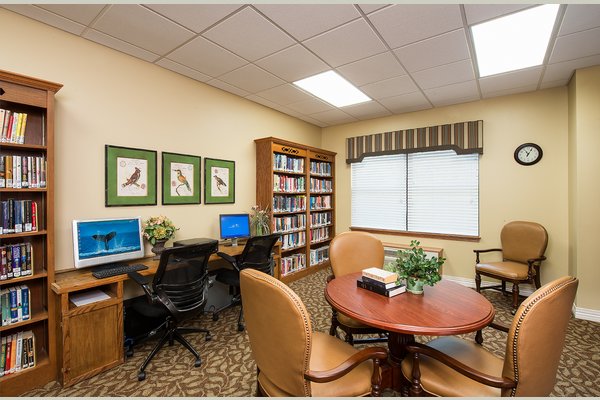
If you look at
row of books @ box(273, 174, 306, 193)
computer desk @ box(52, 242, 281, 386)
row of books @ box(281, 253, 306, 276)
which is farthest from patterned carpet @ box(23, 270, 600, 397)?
row of books @ box(273, 174, 306, 193)

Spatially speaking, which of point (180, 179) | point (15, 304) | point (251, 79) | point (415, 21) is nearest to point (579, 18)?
point (415, 21)

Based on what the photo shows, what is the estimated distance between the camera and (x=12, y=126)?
1.95m

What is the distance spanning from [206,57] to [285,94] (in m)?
1.27

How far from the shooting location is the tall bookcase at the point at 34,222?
191 cm

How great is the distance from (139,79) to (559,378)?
4.63 metres

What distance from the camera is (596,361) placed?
2.29 metres

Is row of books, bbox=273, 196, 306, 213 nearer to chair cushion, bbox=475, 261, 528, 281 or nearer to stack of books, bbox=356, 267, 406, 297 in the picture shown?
stack of books, bbox=356, 267, 406, 297

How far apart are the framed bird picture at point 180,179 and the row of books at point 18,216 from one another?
1.12m

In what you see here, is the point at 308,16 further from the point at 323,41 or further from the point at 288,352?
the point at 288,352

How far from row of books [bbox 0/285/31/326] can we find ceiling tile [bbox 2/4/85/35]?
2124 mm

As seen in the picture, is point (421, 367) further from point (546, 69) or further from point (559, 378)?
point (546, 69)

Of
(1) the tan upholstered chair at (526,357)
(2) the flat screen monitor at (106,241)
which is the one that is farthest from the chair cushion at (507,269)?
(2) the flat screen monitor at (106,241)

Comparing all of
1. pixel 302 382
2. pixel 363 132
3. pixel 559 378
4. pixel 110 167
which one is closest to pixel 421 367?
pixel 302 382

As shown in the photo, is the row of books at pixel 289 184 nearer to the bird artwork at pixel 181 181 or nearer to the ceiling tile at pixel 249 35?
the bird artwork at pixel 181 181
